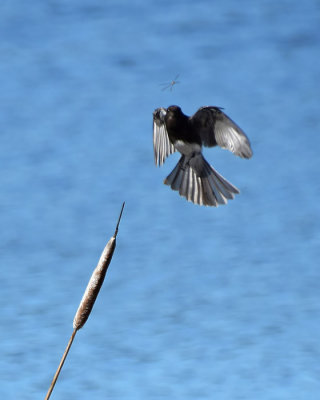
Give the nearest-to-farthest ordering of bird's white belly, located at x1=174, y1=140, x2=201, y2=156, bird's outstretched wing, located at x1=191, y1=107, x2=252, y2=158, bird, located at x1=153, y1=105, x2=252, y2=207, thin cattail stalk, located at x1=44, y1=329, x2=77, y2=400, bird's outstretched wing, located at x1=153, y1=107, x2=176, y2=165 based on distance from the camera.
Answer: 1. thin cattail stalk, located at x1=44, y1=329, x2=77, y2=400
2. bird's outstretched wing, located at x1=191, y1=107, x2=252, y2=158
3. bird, located at x1=153, y1=105, x2=252, y2=207
4. bird's white belly, located at x1=174, y1=140, x2=201, y2=156
5. bird's outstretched wing, located at x1=153, y1=107, x2=176, y2=165

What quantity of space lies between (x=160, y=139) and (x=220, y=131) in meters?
0.96

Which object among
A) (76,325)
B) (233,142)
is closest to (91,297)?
(76,325)

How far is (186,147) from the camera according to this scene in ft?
20.9

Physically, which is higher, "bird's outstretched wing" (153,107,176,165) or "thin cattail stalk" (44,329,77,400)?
"bird's outstretched wing" (153,107,176,165)

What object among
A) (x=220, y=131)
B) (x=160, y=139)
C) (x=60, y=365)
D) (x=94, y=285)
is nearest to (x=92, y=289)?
(x=94, y=285)

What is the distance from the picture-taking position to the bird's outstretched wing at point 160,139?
6645 millimetres

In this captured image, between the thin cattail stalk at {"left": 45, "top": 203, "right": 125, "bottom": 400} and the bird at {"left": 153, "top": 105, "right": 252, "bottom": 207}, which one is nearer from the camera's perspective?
the thin cattail stalk at {"left": 45, "top": 203, "right": 125, "bottom": 400}

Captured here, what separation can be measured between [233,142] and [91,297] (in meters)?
3.07

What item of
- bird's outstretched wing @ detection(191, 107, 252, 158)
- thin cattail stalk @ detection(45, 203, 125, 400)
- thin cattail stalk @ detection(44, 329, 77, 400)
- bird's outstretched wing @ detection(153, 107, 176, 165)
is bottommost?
thin cattail stalk @ detection(44, 329, 77, 400)

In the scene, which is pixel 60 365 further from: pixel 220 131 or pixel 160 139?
pixel 160 139

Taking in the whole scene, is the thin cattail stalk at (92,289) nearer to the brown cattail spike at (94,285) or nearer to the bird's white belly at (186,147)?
the brown cattail spike at (94,285)

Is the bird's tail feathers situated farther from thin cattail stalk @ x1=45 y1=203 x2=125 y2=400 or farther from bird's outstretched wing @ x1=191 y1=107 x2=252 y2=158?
thin cattail stalk @ x1=45 y1=203 x2=125 y2=400

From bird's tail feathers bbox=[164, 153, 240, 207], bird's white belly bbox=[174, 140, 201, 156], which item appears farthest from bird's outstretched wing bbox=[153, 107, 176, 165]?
bird's tail feathers bbox=[164, 153, 240, 207]

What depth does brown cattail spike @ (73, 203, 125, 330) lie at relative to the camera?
2943mm
